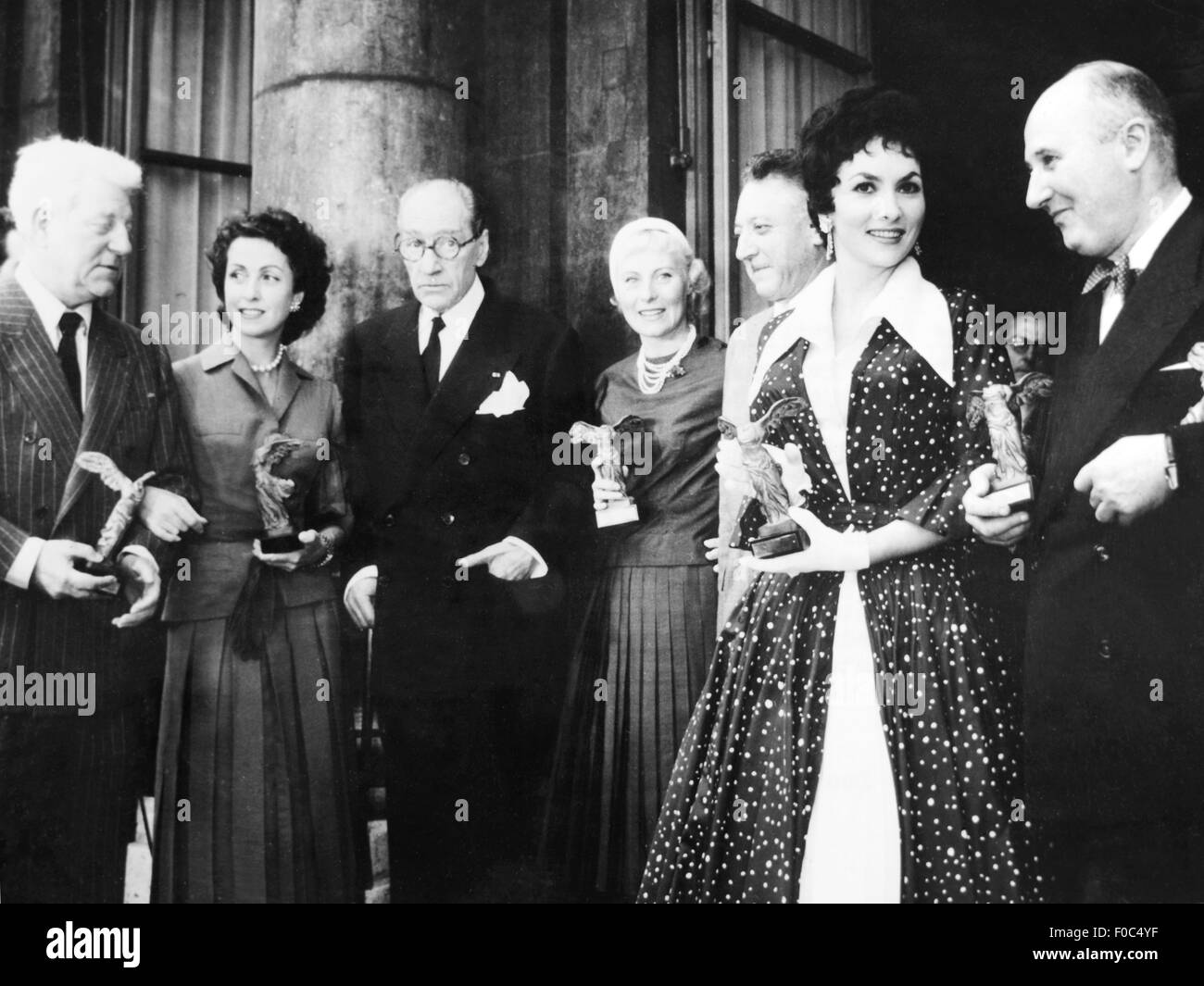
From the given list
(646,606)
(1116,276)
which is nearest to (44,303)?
(646,606)

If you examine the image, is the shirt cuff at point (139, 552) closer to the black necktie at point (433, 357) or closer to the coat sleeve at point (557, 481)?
the black necktie at point (433, 357)

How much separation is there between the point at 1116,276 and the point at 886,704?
136 centimetres

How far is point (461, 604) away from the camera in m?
4.16

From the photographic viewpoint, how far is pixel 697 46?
4352mm

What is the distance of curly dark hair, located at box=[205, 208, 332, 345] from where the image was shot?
420cm

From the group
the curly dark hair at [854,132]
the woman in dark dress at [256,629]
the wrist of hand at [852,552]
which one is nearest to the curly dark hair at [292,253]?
the woman in dark dress at [256,629]

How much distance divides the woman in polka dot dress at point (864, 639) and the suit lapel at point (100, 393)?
1902mm

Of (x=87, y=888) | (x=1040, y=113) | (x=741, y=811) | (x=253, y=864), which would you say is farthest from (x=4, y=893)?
(x=1040, y=113)

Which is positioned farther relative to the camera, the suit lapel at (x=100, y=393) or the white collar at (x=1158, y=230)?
the suit lapel at (x=100, y=393)

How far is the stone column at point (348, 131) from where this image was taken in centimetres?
426

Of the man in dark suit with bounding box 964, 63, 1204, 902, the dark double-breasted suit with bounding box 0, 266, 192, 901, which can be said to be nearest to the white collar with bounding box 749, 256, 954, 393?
the man in dark suit with bounding box 964, 63, 1204, 902

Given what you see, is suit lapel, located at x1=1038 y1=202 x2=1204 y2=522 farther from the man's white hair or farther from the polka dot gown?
the man's white hair

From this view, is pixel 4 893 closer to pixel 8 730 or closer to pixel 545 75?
pixel 8 730

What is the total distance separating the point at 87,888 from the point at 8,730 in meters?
0.52
